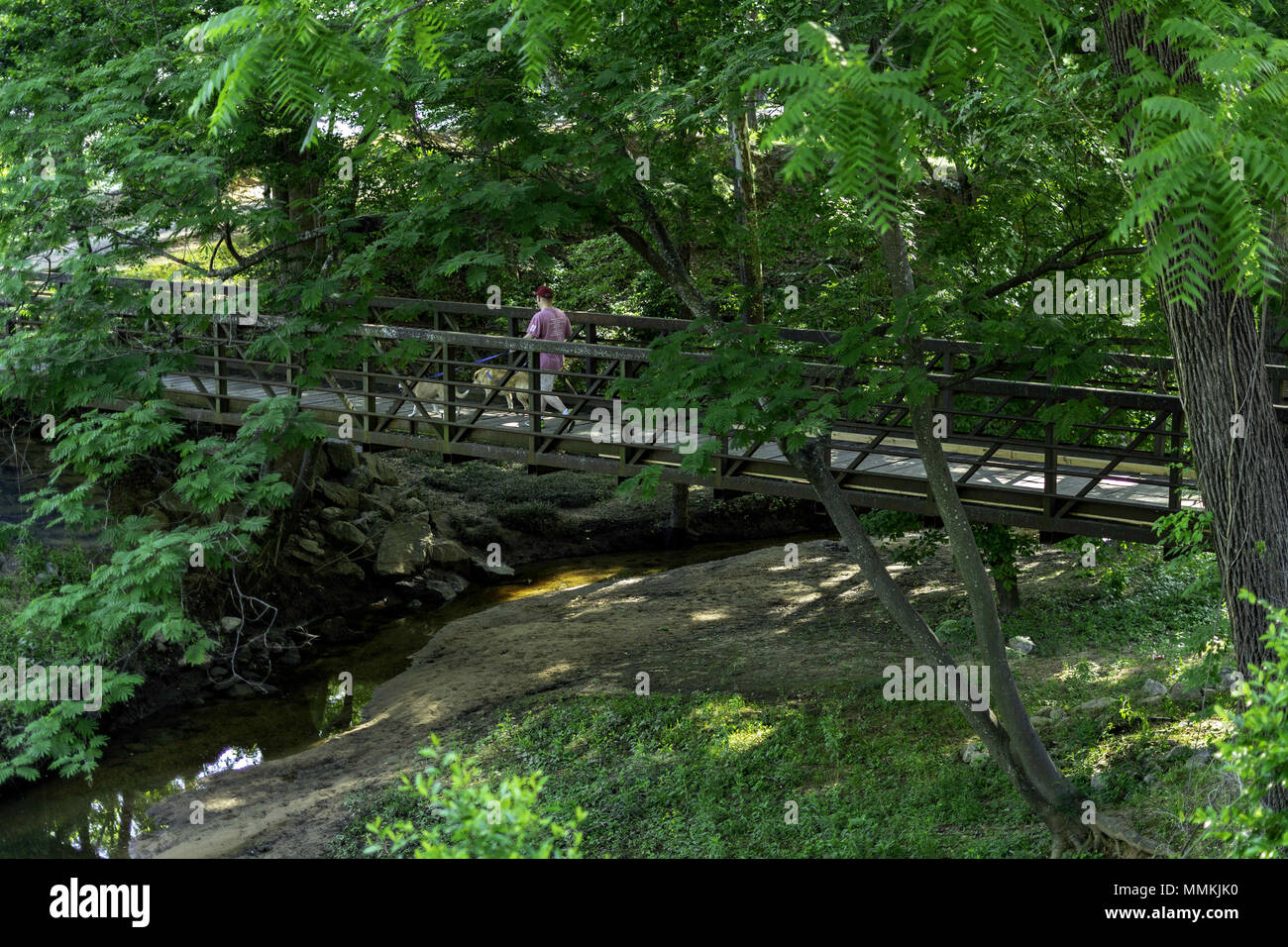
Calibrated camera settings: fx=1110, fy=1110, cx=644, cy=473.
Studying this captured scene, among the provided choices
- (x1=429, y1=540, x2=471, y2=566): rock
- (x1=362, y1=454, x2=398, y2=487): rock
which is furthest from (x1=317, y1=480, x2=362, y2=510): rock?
Result: (x1=429, y1=540, x2=471, y2=566): rock

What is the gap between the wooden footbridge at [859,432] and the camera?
8.98 m

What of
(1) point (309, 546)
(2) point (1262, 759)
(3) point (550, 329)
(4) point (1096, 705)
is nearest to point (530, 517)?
(1) point (309, 546)

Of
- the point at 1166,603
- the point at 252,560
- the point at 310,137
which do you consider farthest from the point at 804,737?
the point at 252,560

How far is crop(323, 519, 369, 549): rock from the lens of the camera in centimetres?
1633

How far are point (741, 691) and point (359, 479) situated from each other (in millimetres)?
9073

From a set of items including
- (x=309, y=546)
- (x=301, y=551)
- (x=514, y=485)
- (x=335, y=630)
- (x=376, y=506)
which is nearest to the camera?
(x=335, y=630)

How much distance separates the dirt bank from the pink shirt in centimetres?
342

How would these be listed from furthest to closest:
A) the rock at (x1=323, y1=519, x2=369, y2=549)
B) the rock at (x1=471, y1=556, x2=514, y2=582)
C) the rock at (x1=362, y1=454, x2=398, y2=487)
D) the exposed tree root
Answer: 1. the rock at (x1=362, y1=454, x2=398, y2=487)
2. the rock at (x1=471, y1=556, x2=514, y2=582)
3. the rock at (x1=323, y1=519, x2=369, y2=549)
4. the exposed tree root

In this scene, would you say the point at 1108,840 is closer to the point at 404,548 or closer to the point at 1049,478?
the point at 1049,478

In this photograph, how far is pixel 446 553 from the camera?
16.8 metres

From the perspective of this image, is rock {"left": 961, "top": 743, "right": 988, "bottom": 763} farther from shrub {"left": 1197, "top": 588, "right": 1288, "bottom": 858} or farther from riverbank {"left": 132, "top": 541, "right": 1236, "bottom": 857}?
shrub {"left": 1197, "top": 588, "right": 1288, "bottom": 858}

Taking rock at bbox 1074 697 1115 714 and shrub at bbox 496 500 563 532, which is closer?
rock at bbox 1074 697 1115 714

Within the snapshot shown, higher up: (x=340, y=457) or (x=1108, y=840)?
(x=340, y=457)
